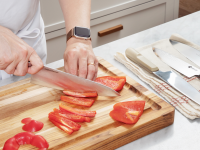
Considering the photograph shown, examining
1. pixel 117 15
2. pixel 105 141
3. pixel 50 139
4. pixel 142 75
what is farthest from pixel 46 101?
pixel 117 15

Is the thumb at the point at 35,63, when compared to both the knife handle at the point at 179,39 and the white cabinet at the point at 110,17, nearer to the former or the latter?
the knife handle at the point at 179,39

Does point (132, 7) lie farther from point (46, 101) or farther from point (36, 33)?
point (46, 101)

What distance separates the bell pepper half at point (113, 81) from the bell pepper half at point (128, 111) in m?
0.12

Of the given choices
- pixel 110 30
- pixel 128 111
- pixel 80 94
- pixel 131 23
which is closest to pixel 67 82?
pixel 80 94

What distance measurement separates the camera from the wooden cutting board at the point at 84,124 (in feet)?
2.73

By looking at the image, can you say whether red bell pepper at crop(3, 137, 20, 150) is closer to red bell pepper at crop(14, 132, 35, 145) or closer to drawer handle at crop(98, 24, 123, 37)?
red bell pepper at crop(14, 132, 35, 145)

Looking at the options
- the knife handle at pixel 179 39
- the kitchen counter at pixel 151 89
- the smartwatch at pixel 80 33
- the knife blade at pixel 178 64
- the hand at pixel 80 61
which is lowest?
the kitchen counter at pixel 151 89

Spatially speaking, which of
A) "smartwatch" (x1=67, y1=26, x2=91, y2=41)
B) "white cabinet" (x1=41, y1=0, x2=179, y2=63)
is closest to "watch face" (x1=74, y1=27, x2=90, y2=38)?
"smartwatch" (x1=67, y1=26, x2=91, y2=41)

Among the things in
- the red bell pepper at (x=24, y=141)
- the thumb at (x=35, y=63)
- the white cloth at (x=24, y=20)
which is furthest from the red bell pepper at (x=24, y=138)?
the white cloth at (x=24, y=20)

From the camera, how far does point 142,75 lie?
45.2 inches

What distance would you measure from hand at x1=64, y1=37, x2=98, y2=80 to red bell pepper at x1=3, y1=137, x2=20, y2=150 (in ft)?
1.16

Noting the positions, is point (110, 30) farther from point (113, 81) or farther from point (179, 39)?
point (113, 81)

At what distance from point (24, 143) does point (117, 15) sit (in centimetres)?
181

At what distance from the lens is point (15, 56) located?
885mm
